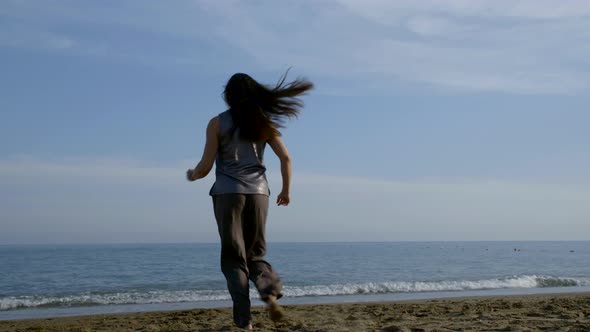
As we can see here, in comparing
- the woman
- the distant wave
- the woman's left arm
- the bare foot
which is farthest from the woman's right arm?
the distant wave

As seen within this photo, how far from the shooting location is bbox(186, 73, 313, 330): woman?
15.3 ft

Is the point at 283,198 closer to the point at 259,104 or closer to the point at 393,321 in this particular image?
the point at 259,104

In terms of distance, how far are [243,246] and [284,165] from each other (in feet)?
2.26

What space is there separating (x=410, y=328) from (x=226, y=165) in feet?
8.66

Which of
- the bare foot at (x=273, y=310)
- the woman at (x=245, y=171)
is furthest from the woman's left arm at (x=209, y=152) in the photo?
the bare foot at (x=273, y=310)

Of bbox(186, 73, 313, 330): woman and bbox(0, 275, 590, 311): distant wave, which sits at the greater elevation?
bbox(186, 73, 313, 330): woman

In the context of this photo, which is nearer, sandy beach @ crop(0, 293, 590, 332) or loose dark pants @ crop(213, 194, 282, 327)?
loose dark pants @ crop(213, 194, 282, 327)

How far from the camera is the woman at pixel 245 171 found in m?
4.67

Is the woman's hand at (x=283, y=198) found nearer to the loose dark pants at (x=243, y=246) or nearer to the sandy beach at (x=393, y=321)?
the loose dark pants at (x=243, y=246)

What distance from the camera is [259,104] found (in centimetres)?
473

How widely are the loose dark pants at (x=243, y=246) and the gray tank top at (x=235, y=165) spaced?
0.06 meters

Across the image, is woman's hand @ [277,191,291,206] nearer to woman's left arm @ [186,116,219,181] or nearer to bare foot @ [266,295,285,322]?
woman's left arm @ [186,116,219,181]

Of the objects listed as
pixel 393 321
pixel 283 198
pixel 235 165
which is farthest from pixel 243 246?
pixel 393 321

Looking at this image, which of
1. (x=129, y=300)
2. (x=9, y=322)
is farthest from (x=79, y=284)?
(x=9, y=322)
